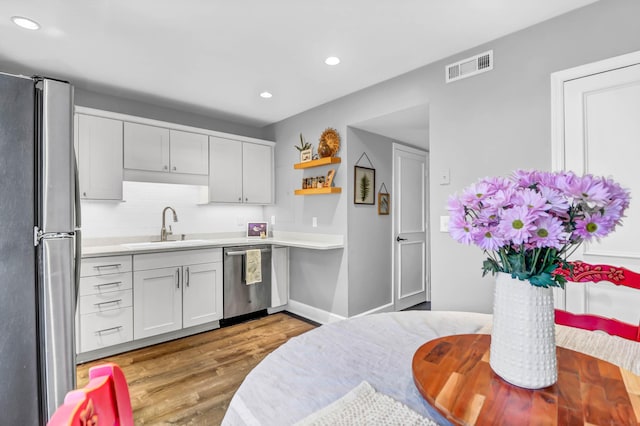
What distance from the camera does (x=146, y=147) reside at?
328 cm

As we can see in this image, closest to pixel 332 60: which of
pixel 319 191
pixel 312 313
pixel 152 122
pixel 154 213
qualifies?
pixel 319 191

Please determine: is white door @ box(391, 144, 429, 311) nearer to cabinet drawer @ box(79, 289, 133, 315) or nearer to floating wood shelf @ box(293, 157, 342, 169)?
floating wood shelf @ box(293, 157, 342, 169)

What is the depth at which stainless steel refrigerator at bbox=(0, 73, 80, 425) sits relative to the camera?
1.17 metres

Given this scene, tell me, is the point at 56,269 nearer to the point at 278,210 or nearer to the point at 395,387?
the point at 395,387

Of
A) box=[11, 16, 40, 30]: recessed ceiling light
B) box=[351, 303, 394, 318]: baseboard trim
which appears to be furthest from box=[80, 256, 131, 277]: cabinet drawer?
box=[351, 303, 394, 318]: baseboard trim

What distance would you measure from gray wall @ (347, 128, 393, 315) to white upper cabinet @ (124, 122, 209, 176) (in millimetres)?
1754

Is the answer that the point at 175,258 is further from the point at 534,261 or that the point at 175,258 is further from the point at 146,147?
the point at 534,261

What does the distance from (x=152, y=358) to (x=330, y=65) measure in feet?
9.81

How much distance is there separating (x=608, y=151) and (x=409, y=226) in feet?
7.99

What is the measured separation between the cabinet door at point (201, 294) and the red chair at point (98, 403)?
284cm

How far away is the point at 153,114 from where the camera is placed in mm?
3545

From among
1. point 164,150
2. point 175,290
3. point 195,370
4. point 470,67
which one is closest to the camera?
point 470,67

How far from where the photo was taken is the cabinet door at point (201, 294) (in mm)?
3211

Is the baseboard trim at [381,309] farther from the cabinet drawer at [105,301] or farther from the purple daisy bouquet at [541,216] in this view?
the purple daisy bouquet at [541,216]
